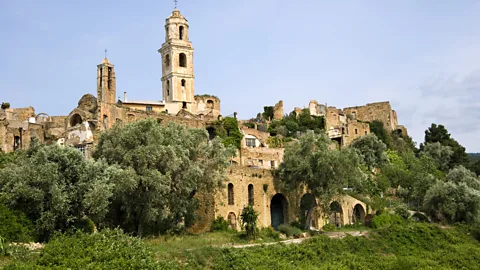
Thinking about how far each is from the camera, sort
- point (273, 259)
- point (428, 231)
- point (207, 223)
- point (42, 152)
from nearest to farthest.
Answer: point (42, 152)
point (273, 259)
point (207, 223)
point (428, 231)

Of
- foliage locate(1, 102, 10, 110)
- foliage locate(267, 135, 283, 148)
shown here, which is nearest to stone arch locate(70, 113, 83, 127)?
foliage locate(1, 102, 10, 110)

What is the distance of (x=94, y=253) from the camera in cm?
2461

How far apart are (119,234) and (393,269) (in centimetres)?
1702

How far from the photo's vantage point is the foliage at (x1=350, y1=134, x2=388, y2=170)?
205 ft

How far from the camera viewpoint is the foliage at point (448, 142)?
250 ft

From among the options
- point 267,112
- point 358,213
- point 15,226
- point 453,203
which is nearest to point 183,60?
point 267,112

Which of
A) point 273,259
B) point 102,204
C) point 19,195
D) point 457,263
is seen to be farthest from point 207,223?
point 457,263

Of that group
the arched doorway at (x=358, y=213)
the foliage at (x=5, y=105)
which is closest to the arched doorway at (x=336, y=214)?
the arched doorway at (x=358, y=213)

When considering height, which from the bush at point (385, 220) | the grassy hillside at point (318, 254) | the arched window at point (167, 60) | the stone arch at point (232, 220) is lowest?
the grassy hillside at point (318, 254)

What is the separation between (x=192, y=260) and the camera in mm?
28438

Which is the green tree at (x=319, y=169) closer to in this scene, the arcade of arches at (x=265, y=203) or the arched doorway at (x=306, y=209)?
the arcade of arches at (x=265, y=203)

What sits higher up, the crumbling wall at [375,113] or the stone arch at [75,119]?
the crumbling wall at [375,113]

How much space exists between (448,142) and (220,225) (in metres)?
51.0

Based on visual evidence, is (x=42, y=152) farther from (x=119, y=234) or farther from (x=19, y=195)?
(x=119, y=234)
